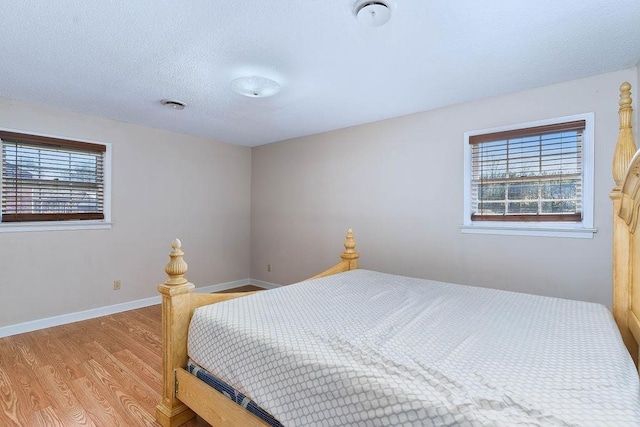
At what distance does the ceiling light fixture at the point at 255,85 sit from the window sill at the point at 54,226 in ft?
7.68

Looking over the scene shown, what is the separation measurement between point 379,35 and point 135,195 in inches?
130

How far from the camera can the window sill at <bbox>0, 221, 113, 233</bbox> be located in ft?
9.78

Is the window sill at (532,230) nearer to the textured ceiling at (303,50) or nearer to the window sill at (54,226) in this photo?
the textured ceiling at (303,50)

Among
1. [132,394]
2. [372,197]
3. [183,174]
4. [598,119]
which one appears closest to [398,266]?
[372,197]

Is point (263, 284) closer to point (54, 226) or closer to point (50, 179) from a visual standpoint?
point (54, 226)

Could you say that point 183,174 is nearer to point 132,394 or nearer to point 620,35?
point 132,394

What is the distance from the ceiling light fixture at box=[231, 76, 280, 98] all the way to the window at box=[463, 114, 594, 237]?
189 cm

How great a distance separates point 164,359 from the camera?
5.66 ft

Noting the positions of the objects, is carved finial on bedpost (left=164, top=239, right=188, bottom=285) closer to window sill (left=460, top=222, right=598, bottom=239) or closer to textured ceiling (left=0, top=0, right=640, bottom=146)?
textured ceiling (left=0, top=0, right=640, bottom=146)

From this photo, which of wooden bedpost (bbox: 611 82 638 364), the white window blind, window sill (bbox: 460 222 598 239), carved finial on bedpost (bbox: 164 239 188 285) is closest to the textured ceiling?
the white window blind

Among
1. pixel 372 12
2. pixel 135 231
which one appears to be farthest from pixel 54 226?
pixel 372 12

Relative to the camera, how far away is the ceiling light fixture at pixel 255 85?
2357 millimetres

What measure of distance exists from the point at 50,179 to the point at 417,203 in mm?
3804

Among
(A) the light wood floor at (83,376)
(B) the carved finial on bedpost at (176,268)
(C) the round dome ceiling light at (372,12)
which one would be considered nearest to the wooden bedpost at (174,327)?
(B) the carved finial on bedpost at (176,268)
